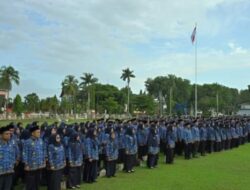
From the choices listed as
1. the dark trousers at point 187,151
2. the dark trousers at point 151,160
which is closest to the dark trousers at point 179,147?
the dark trousers at point 187,151

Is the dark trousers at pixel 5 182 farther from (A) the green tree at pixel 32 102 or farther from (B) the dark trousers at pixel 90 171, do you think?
(A) the green tree at pixel 32 102

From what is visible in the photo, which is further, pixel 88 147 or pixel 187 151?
pixel 187 151

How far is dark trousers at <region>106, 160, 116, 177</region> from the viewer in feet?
48.5

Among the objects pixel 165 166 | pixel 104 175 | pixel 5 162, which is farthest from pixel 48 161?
pixel 165 166

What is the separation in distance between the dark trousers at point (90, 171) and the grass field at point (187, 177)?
281mm

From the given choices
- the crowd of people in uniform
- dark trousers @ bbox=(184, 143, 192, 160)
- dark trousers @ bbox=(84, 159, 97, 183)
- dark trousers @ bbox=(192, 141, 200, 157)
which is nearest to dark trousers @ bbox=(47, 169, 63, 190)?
the crowd of people in uniform

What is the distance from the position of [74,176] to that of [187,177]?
4.14 m

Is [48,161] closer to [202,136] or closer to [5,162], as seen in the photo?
[5,162]

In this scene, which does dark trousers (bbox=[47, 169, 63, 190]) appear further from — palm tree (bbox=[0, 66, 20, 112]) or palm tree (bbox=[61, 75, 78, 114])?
palm tree (bbox=[61, 75, 78, 114])

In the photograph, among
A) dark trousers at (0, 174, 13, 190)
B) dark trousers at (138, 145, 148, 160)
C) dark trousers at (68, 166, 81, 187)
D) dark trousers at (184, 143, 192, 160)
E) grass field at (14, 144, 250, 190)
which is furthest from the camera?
dark trousers at (184, 143, 192, 160)

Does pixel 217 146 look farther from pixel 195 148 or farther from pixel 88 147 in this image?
pixel 88 147

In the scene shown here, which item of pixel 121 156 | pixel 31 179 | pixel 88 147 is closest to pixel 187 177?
pixel 121 156

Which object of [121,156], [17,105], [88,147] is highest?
[17,105]

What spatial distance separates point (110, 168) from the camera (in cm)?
1486
